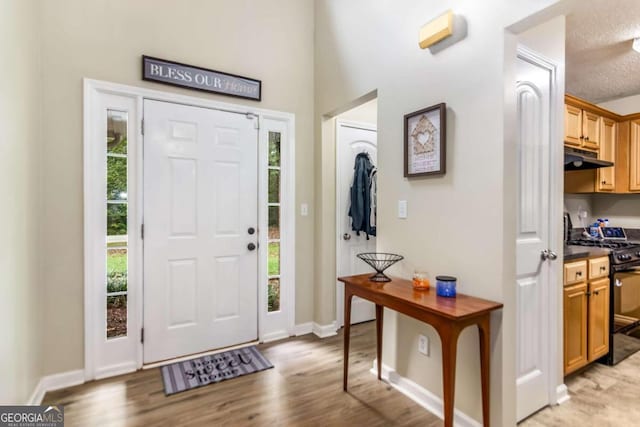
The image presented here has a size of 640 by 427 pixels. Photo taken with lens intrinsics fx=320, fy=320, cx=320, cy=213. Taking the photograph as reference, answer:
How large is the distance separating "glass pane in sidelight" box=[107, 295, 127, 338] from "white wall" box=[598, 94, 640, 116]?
550 centimetres

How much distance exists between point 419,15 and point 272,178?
5.71 ft

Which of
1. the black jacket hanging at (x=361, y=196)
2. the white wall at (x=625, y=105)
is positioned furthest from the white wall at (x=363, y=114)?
the white wall at (x=625, y=105)

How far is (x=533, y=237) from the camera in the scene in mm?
1914

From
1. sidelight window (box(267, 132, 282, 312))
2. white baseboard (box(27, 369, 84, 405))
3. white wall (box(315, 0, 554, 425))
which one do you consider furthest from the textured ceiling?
white baseboard (box(27, 369, 84, 405))

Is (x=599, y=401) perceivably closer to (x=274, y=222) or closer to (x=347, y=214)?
(x=347, y=214)

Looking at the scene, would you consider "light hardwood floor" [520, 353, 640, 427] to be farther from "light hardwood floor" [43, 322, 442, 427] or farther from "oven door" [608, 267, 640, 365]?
"light hardwood floor" [43, 322, 442, 427]

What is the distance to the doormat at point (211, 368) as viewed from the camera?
223cm

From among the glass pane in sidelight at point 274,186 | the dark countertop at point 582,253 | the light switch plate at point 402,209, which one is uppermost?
the glass pane in sidelight at point 274,186

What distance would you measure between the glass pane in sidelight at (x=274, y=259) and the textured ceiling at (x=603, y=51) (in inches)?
105

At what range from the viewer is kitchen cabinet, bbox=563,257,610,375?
2186 millimetres

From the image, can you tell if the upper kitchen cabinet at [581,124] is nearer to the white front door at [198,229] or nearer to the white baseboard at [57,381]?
the white front door at [198,229]

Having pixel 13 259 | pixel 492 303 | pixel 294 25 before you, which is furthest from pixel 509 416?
pixel 294 25

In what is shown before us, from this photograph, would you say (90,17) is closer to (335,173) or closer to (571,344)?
(335,173)

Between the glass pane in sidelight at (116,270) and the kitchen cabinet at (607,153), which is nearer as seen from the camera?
the glass pane in sidelight at (116,270)
